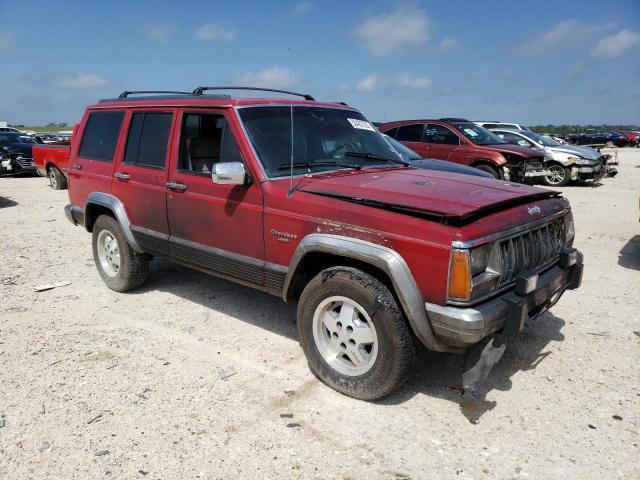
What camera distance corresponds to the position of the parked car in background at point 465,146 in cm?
1164

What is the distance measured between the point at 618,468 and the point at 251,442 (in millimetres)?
2031

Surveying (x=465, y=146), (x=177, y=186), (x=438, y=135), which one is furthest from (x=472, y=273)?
(x=438, y=135)

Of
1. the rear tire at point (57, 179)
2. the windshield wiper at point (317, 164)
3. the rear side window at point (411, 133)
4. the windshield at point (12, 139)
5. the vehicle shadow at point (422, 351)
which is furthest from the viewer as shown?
the windshield at point (12, 139)

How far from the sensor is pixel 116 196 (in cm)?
504

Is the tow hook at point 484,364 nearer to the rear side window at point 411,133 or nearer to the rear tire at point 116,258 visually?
the rear tire at point 116,258

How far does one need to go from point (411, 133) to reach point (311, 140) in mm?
8608

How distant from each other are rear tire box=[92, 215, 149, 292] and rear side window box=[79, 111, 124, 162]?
675mm

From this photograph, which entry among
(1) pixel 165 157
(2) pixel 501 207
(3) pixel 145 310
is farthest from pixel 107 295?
(2) pixel 501 207

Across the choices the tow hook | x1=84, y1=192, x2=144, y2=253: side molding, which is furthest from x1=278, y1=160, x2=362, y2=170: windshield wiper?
x1=84, y1=192, x2=144, y2=253: side molding

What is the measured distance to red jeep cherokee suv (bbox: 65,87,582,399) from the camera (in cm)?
293

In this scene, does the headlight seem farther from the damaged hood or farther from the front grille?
the damaged hood

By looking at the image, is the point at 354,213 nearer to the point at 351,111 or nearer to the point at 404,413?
the point at 404,413

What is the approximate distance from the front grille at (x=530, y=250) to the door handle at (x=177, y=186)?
258cm

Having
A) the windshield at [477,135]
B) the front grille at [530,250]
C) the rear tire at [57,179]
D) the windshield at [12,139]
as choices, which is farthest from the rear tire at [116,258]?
the windshield at [12,139]
